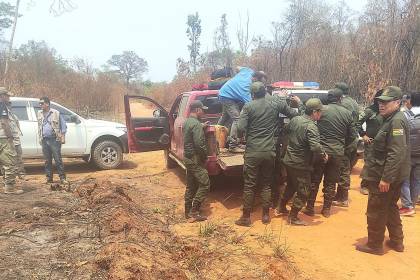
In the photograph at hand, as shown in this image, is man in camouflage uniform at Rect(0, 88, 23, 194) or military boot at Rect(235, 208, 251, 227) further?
man in camouflage uniform at Rect(0, 88, 23, 194)

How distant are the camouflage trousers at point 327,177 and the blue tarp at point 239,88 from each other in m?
1.62

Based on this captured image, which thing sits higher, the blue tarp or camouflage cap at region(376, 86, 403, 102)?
the blue tarp

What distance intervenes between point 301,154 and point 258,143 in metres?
0.59

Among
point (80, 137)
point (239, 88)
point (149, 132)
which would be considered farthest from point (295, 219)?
point (80, 137)

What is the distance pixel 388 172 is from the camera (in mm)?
4113

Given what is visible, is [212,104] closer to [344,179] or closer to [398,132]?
[344,179]

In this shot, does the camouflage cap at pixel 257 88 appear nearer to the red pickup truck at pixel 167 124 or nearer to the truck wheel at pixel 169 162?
the red pickup truck at pixel 167 124

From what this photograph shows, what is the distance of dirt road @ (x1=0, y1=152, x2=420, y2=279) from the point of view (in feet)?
12.0

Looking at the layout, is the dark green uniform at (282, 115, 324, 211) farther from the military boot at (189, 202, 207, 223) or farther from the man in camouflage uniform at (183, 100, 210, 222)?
the military boot at (189, 202, 207, 223)

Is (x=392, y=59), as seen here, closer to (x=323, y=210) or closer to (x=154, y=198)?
(x=323, y=210)

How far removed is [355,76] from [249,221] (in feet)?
27.5

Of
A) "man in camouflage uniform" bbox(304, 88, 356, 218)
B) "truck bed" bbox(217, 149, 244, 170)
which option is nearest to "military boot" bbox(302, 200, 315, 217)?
"man in camouflage uniform" bbox(304, 88, 356, 218)

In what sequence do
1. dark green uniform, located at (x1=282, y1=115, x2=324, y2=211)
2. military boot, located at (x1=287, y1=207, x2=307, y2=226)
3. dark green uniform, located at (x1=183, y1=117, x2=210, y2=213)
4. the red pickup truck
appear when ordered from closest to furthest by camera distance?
dark green uniform, located at (x1=282, y1=115, x2=324, y2=211) < military boot, located at (x1=287, y1=207, x2=307, y2=226) < dark green uniform, located at (x1=183, y1=117, x2=210, y2=213) < the red pickup truck

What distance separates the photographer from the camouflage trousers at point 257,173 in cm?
531
